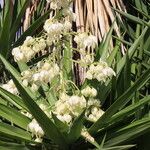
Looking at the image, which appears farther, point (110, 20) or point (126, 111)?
point (110, 20)

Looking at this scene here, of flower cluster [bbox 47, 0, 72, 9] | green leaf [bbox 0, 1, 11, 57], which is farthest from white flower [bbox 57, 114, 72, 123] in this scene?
green leaf [bbox 0, 1, 11, 57]

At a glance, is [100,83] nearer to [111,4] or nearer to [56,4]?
[56,4]

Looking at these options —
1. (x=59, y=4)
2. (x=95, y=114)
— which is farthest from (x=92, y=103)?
(x=59, y=4)

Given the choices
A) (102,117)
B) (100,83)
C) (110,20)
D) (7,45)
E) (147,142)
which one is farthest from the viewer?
(110,20)

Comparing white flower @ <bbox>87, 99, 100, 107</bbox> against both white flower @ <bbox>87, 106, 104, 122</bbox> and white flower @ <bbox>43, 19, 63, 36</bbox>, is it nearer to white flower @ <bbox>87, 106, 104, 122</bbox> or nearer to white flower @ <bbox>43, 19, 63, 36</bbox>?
white flower @ <bbox>87, 106, 104, 122</bbox>

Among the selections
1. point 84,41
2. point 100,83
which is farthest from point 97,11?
point 84,41

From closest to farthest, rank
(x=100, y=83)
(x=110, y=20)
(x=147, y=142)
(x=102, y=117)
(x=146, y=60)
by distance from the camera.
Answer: (x=102, y=117) → (x=147, y=142) → (x=100, y=83) → (x=146, y=60) → (x=110, y=20)
